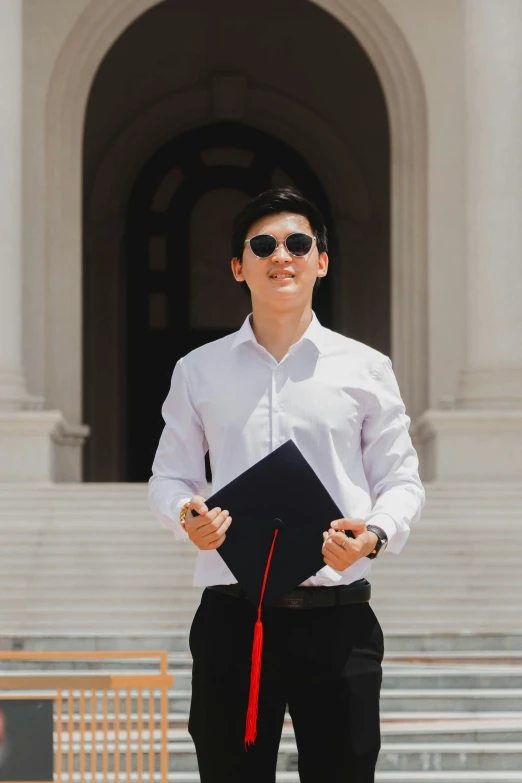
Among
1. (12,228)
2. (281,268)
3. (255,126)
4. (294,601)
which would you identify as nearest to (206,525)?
(294,601)

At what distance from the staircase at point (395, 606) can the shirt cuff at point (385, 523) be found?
3.57 m

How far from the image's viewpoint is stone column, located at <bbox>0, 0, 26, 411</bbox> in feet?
46.5

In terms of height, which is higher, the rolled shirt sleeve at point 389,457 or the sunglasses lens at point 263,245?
the sunglasses lens at point 263,245

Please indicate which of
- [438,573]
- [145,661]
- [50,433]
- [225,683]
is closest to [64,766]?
[145,661]

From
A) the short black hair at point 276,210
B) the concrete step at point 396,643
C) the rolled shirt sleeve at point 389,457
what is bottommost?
the concrete step at point 396,643

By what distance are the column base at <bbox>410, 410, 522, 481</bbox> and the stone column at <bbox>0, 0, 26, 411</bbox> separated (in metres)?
4.10

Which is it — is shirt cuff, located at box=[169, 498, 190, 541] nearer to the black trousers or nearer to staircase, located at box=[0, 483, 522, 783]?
the black trousers

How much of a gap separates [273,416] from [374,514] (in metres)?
0.33

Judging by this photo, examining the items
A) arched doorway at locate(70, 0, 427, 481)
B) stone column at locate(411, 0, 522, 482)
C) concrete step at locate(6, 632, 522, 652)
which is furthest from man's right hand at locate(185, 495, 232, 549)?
arched doorway at locate(70, 0, 427, 481)

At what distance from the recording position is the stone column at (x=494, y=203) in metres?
14.3

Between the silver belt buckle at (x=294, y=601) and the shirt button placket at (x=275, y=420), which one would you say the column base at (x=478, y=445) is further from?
the silver belt buckle at (x=294, y=601)

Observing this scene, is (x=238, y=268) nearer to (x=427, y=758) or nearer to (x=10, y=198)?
(x=427, y=758)

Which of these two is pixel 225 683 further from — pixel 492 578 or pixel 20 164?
pixel 20 164

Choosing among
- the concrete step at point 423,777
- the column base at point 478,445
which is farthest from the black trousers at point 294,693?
the column base at point 478,445
